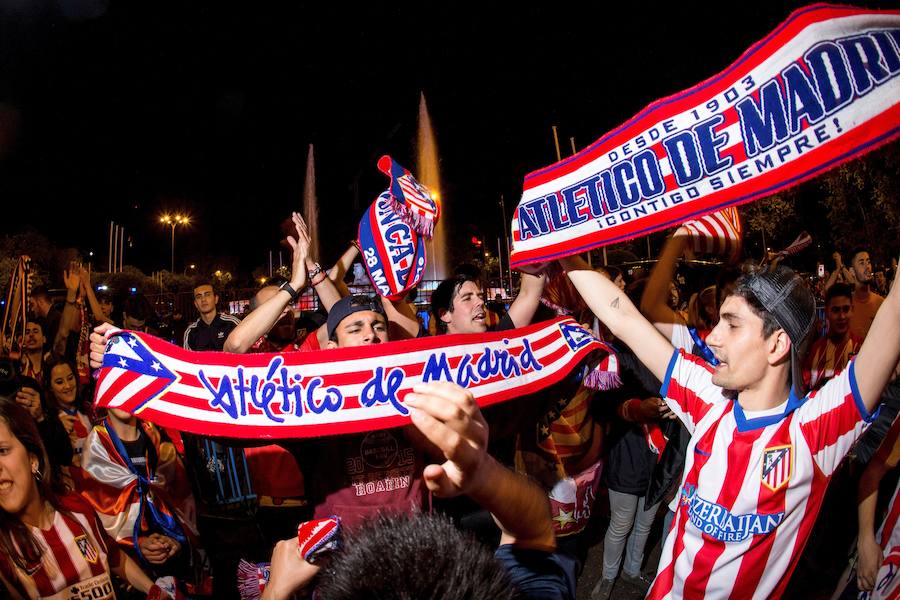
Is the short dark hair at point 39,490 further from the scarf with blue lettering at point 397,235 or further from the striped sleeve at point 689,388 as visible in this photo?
the striped sleeve at point 689,388

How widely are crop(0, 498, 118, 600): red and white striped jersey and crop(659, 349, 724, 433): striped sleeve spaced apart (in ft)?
8.87

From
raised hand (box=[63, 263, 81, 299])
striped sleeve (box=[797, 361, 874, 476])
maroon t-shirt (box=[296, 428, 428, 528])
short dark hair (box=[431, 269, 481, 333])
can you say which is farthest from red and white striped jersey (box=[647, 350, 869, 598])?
raised hand (box=[63, 263, 81, 299])

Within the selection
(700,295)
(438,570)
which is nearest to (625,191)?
(438,570)

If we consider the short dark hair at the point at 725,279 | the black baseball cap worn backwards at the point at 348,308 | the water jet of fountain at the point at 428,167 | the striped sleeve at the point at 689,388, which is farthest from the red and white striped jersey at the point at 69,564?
the water jet of fountain at the point at 428,167

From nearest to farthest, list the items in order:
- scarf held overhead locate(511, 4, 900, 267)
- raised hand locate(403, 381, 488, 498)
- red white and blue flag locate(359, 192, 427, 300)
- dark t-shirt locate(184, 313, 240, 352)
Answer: raised hand locate(403, 381, 488, 498), scarf held overhead locate(511, 4, 900, 267), red white and blue flag locate(359, 192, 427, 300), dark t-shirt locate(184, 313, 240, 352)

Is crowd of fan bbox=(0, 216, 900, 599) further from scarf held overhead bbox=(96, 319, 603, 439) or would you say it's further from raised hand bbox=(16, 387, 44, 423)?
scarf held overhead bbox=(96, 319, 603, 439)

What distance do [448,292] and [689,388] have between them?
82.8 inches

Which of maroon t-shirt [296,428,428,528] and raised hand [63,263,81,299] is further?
raised hand [63,263,81,299]

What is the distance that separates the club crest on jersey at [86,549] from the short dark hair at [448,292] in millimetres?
2604

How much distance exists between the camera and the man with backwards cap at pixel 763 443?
2.04 metres

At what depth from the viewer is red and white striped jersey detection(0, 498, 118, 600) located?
2160 mm

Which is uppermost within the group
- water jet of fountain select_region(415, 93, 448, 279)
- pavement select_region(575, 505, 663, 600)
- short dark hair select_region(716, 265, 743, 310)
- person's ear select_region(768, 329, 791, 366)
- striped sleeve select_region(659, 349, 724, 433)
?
water jet of fountain select_region(415, 93, 448, 279)

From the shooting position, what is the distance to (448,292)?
4.23 m

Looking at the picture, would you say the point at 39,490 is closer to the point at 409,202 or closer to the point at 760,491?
the point at 760,491
